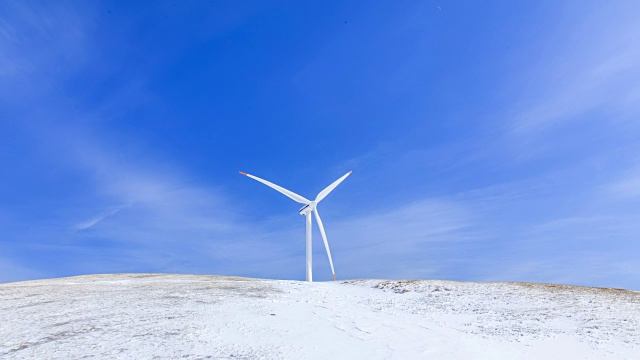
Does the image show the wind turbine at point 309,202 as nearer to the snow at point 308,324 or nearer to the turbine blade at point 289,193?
the turbine blade at point 289,193

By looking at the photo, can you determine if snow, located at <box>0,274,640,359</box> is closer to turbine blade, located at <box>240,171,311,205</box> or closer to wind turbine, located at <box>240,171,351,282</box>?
wind turbine, located at <box>240,171,351,282</box>

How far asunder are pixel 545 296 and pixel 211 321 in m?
17.4

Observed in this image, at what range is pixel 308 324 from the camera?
14.6 m

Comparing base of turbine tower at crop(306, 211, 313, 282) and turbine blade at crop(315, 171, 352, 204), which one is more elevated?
turbine blade at crop(315, 171, 352, 204)

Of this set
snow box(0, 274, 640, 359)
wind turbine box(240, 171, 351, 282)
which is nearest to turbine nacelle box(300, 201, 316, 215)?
wind turbine box(240, 171, 351, 282)

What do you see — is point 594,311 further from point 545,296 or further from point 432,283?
point 432,283

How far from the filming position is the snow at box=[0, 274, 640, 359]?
1166 centimetres

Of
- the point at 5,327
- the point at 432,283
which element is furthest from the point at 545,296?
the point at 5,327

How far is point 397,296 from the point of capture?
23500 mm

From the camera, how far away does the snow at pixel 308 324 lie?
459 inches

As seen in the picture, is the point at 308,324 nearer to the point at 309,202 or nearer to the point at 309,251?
the point at 309,251

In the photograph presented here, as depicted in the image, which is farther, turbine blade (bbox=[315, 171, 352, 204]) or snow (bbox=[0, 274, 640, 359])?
turbine blade (bbox=[315, 171, 352, 204])

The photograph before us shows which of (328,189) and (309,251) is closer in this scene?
(309,251)

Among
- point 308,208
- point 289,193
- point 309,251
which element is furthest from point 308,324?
point 289,193
